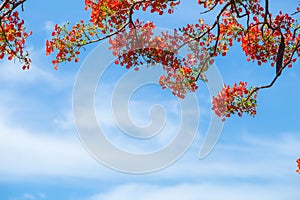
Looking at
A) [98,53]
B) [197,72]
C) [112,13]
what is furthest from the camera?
[98,53]

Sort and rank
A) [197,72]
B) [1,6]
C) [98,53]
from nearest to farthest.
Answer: [1,6] < [197,72] < [98,53]

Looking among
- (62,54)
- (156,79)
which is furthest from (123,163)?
(62,54)

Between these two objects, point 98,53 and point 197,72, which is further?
point 98,53

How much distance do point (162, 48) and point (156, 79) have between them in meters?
0.84

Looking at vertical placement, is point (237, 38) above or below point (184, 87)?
above

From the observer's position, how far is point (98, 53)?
10.1 m

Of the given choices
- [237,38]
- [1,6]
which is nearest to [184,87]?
[237,38]

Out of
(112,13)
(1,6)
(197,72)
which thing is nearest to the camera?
(1,6)

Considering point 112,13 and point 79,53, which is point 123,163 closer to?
point 79,53

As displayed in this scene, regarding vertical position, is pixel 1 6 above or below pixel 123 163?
above

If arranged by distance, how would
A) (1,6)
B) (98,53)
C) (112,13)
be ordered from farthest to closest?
(98,53) < (112,13) < (1,6)

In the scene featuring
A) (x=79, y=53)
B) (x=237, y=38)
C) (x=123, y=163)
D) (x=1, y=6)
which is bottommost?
(x=123, y=163)

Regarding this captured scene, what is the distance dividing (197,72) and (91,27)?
→ 2.18 m

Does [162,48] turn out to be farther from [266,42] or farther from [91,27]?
[266,42]
